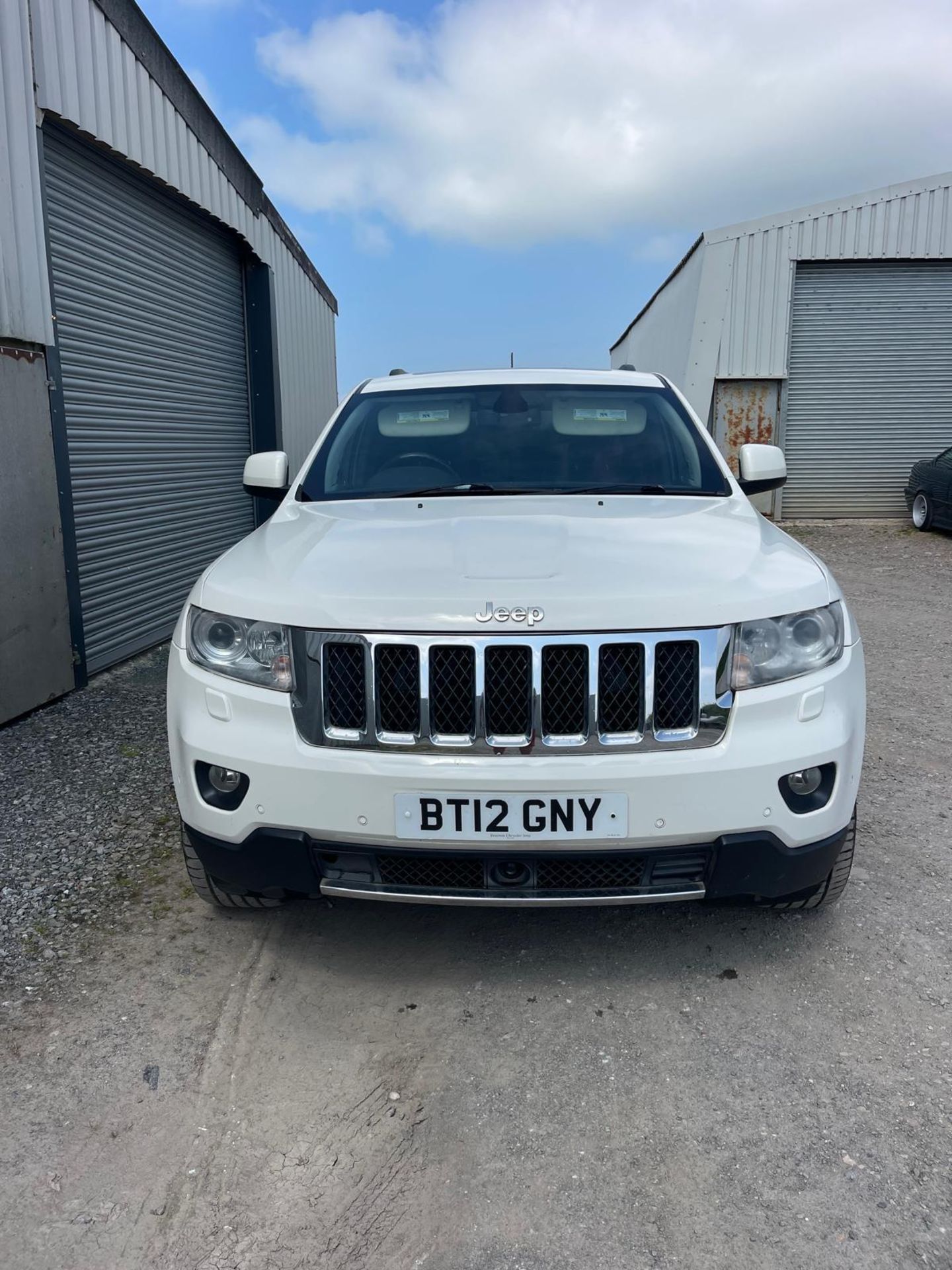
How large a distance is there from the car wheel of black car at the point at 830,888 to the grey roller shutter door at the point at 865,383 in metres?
14.0

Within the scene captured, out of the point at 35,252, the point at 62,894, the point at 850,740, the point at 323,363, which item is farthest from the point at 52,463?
the point at 323,363

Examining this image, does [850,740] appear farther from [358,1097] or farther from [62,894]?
[62,894]

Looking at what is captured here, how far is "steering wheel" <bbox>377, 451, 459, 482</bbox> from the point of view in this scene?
3635mm

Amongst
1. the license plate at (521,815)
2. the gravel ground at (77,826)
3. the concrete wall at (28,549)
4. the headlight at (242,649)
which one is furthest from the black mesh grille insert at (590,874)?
the concrete wall at (28,549)

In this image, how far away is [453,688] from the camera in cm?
231

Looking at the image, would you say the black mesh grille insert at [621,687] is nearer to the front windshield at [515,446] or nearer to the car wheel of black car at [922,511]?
the front windshield at [515,446]

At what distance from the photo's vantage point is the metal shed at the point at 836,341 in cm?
1487

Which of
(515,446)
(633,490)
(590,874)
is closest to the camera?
(590,874)

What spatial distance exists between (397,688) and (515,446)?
1630 millimetres

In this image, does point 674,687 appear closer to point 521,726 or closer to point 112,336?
point 521,726

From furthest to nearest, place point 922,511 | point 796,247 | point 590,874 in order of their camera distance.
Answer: point 796,247
point 922,511
point 590,874

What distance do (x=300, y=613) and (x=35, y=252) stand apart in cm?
414

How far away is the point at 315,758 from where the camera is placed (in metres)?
2.32

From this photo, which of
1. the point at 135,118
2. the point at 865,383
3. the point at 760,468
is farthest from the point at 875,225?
the point at 760,468
